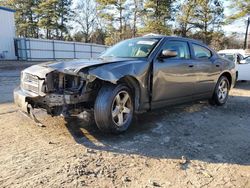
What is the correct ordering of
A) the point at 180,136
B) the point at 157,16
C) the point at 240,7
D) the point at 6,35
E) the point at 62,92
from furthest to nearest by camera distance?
1. the point at 157,16
2. the point at 240,7
3. the point at 6,35
4. the point at 180,136
5. the point at 62,92

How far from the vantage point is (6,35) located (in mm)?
26375

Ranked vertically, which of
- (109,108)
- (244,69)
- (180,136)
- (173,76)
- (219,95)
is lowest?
(180,136)

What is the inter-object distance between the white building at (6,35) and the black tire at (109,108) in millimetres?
23795

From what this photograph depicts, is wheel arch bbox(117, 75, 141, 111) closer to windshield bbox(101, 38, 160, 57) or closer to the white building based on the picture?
windshield bbox(101, 38, 160, 57)

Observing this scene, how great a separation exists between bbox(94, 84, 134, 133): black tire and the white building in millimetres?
23795

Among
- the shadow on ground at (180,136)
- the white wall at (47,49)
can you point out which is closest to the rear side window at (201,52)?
the shadow on ground at (180,136)

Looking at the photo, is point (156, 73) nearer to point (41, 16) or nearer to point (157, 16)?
point (157, 16)

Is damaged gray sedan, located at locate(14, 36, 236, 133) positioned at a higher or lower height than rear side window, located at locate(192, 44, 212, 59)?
lower

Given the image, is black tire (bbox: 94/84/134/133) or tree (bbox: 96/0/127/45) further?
tree (bbox: 96/0/127/45)

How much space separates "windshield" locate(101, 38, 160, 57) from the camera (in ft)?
17.9

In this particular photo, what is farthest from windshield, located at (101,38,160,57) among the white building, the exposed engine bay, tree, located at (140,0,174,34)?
tree, located at (140,0,174,34)

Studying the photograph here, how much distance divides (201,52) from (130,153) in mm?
3623

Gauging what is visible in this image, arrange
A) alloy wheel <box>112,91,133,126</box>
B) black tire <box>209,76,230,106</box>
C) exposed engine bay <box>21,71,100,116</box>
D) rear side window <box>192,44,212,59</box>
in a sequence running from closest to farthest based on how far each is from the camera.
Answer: exposed engine bay <box>21,71,100,116</box> → alloy wheel <box>112,91,133,126</box> → rear side window <box>192,44,212,59</box> → black tire <box>209,76,230,106</box>

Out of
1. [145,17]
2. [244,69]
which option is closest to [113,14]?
[145,17]
